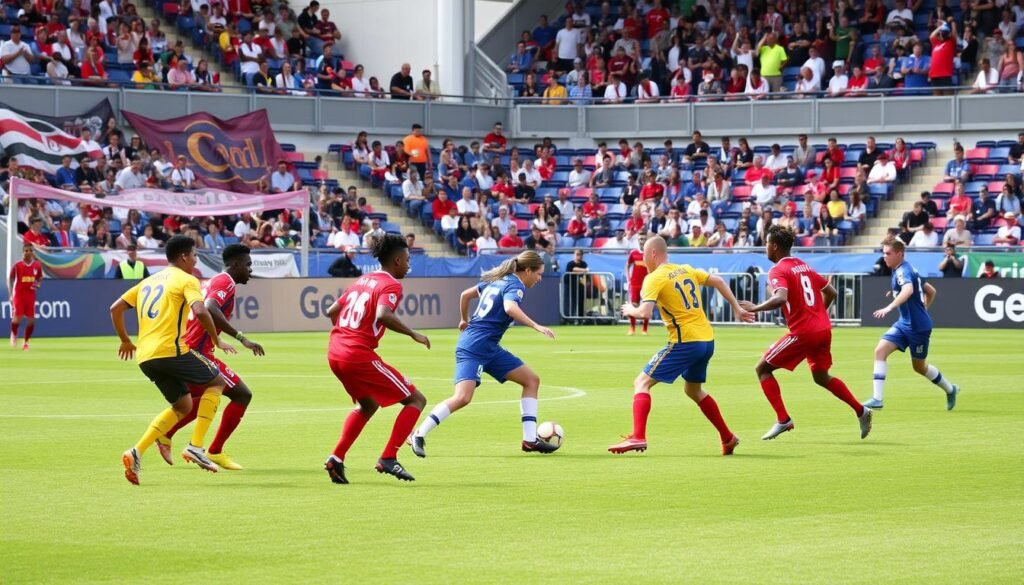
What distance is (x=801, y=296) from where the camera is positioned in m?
15.8

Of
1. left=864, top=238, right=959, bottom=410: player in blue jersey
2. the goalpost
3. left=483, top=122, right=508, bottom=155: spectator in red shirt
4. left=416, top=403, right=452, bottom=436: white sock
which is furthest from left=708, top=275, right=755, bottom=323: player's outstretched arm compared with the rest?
left=483, top=122, right=508, bottom=155: spectator in red shirt

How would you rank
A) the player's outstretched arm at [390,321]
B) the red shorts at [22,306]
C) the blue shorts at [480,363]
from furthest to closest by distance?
the red shorts at [22,306] < the blue shorts at [480,363] < the player's outstretched arm at [390,321]

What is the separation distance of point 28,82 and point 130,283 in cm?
837

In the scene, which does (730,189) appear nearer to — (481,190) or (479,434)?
(481,190)

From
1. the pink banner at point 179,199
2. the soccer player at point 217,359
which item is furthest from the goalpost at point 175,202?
the soccer player at point 217,359

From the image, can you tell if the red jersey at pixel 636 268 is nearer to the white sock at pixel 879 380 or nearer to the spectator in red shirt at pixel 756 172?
the spectator in red shirt at pixel 756 172

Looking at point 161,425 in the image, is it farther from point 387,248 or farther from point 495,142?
point 495,142

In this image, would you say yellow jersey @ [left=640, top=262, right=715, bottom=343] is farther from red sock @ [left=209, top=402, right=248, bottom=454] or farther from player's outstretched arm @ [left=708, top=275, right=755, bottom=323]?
red sock @ [left=209, top=402, right=248, bottom=454]

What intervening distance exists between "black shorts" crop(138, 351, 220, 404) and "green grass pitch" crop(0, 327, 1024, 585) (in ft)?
2.24

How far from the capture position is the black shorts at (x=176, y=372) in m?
12.6

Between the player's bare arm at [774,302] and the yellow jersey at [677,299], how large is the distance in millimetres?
508

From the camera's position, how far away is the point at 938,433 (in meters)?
16.0

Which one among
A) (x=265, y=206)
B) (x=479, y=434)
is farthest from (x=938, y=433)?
(x=265, y=206)

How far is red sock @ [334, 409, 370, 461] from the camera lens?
1214 centimetres
